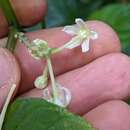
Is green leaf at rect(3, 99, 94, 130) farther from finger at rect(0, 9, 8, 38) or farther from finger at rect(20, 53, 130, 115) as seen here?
finger at rect(0, 9, 8, 38)

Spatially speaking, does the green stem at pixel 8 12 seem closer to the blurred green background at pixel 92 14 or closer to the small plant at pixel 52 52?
the small plant at pixel 52 52

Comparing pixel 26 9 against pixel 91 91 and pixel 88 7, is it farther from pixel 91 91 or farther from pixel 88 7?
pixel 88 7

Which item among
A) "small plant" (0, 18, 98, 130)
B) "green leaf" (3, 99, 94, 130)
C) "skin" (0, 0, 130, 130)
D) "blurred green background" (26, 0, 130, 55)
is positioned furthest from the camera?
"blurred green background" (26, 0, 130, 55)

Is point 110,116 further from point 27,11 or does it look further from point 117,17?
point 117,17

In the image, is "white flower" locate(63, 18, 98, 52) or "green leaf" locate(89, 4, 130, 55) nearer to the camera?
"white flower" locate(63, 18, 98, 52)

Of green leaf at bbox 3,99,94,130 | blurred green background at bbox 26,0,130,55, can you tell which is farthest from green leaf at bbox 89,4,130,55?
green leaf at bbox 3,99,94,130

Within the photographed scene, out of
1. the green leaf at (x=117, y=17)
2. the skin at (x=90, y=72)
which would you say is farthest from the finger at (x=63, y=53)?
the green leaf at (x=117, y=17)

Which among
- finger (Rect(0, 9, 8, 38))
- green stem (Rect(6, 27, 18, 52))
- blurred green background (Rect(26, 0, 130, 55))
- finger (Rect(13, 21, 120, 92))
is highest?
green stem (Rect(6, 27, 18, 52))
